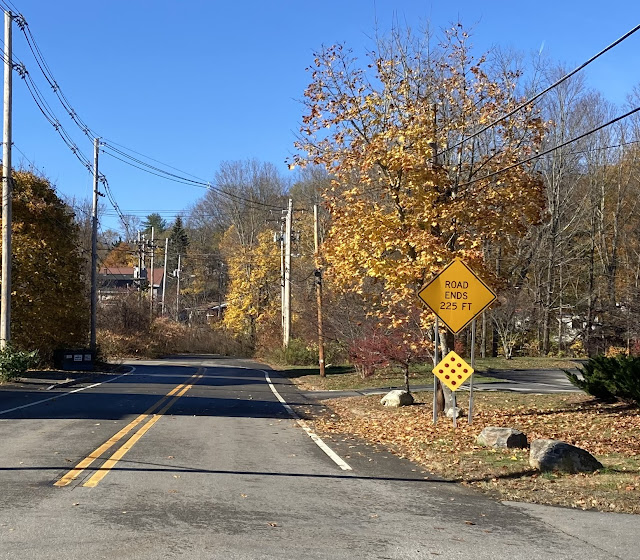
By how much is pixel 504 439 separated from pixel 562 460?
1990 millimetres

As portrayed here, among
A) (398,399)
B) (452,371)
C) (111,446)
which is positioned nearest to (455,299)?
(452,371)

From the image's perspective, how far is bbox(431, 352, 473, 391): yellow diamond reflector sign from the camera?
46.3 feet

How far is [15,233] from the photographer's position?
98.2ft

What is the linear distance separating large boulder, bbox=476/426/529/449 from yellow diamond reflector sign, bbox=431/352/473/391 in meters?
1.61

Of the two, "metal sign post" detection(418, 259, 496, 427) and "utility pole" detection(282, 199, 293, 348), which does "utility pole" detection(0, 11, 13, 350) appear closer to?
"metal sign post" detection(418, 259, 496, 427)

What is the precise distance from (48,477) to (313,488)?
124 inches

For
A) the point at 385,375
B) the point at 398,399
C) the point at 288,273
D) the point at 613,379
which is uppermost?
the point at 288,273

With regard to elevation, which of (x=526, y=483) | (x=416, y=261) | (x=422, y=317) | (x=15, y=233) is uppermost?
(x=15, y=233)

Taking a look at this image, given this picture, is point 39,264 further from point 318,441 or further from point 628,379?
point 628,379

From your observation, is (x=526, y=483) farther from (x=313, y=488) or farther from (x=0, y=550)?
(x=0, y=550)

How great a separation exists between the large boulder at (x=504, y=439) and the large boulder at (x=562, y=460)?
1591 millimetres

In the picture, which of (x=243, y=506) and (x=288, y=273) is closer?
(x=243, y=506)

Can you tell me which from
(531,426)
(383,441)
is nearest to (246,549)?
(383,441)

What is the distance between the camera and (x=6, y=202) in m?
25.4
